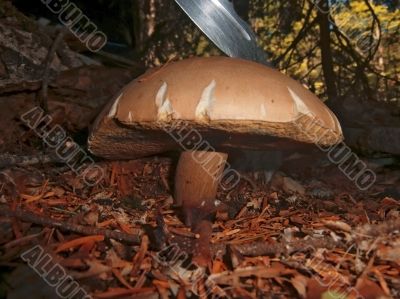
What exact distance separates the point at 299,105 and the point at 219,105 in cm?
39

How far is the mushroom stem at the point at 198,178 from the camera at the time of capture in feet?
6.15

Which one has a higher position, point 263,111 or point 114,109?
point 114,109

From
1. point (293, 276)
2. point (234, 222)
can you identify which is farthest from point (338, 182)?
point (293, 276)

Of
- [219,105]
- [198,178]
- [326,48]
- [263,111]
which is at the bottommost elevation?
[326,48]

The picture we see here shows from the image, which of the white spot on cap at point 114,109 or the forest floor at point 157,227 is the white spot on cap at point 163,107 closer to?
the white spot on cap at point 114,109

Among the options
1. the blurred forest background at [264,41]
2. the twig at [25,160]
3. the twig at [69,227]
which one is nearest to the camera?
the twig at [69,227]

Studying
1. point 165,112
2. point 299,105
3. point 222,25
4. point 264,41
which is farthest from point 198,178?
point 264,41

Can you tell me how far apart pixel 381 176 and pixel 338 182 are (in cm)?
34

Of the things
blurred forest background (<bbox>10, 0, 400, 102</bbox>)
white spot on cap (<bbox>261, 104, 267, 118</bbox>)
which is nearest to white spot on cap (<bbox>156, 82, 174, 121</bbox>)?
white spot on cap (<bbox>261, 104, 267, 118</bbox>)

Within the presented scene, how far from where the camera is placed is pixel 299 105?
1537 millimetres

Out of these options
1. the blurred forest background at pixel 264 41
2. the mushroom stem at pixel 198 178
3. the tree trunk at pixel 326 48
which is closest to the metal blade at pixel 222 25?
the mushroom stem at pixel 198 178

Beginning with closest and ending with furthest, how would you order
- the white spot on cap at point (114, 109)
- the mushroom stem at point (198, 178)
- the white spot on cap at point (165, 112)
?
the white spot on cap at point (165, 112), the white spot on cap at point (114, 109), the mushroom stem at point (198, 178)

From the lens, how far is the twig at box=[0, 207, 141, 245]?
4.38 ft

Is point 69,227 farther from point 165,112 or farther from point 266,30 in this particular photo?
point 266,30
